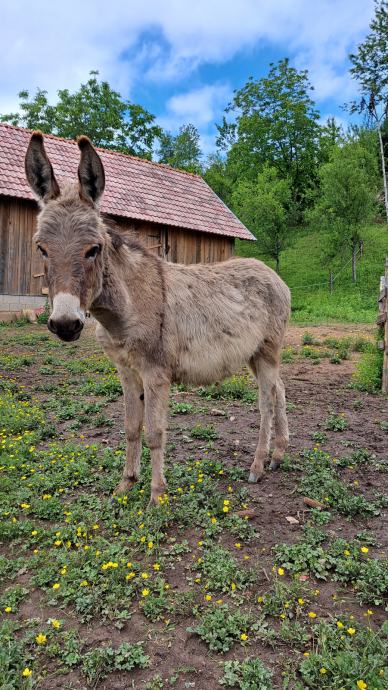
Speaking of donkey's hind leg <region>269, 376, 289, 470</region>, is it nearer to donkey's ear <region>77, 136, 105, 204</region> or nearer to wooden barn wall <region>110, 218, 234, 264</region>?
donkey's ear <region>77, 136, 105, 204</region>

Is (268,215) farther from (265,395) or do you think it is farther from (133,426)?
(133,426)

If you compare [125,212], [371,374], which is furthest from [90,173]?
[125,212]

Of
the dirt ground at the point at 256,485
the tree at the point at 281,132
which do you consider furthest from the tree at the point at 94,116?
the dirt ground at the point at 256,485

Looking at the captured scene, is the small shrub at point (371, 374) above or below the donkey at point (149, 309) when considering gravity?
below

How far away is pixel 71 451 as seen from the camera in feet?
15.0

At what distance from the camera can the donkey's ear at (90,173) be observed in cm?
293

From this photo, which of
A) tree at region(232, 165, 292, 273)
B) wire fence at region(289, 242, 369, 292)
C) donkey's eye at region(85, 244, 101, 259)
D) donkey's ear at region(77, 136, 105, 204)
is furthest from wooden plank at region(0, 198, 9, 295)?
wire fence at region(289, 242, 369, 292)

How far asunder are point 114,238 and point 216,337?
1.26 meters

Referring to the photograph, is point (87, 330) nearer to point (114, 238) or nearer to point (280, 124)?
point (114, 238)

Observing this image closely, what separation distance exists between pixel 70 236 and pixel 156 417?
1601 mm

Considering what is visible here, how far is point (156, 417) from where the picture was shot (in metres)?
3.54

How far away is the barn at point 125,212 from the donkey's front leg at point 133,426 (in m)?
9.49

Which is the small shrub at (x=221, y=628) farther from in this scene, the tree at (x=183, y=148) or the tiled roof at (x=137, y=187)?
the tree at (x=183, y=148)

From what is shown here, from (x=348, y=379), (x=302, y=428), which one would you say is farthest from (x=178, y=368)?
(x=348, y=379)
